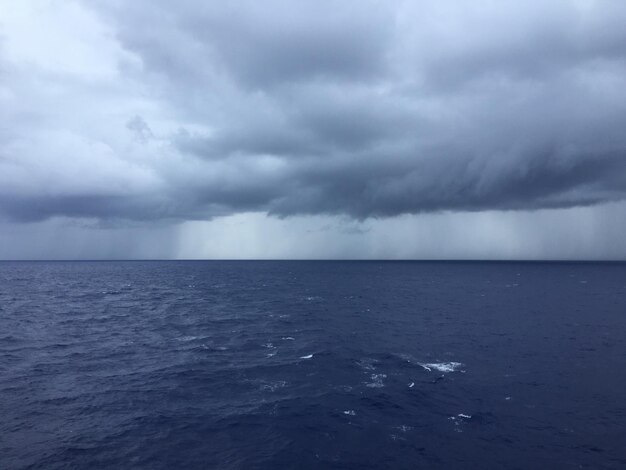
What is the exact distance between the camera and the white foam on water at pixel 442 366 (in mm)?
72312

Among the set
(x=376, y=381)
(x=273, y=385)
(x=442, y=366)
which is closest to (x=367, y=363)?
(x=376, y=381)

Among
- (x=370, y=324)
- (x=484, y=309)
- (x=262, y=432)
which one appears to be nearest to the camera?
(x=262, y=432)

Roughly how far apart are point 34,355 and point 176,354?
2669 cm

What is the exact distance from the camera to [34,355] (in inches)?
3137

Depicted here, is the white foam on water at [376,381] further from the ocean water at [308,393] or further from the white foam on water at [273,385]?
the white foam on water at [273,385]

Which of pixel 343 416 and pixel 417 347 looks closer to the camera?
pixel 343 416

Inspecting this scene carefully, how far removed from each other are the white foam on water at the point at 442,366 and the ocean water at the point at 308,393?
0.69m

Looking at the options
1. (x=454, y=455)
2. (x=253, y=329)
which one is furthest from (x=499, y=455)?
(x=253, y=329)

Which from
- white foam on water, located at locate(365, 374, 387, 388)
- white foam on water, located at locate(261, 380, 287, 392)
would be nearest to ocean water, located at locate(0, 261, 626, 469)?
white foam on water, located at locate(261, 380, 287, 392)

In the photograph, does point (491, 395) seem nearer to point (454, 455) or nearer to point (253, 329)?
point (454, 455)

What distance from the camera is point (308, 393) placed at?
59938 millimetres

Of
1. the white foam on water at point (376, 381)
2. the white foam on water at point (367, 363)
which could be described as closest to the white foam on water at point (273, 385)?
the white foam on water at point (376, 381)

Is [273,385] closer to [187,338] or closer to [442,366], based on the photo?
[442,366]

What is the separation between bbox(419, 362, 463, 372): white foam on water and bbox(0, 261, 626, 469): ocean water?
0.69 m
